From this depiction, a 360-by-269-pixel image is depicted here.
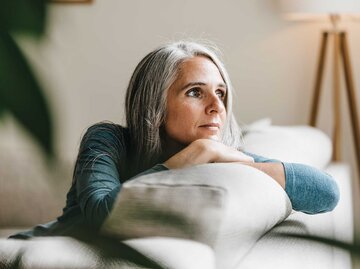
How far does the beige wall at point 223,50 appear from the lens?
3.87 m

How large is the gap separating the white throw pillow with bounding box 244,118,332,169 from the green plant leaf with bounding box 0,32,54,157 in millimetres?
1926

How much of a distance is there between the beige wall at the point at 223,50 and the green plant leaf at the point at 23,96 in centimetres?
360

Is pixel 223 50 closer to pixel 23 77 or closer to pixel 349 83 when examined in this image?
pixel 349 83

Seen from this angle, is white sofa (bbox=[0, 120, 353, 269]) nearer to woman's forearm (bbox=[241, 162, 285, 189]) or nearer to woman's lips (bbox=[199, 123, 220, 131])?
woman's forearm (bbox=[241, 162, 285, 189])

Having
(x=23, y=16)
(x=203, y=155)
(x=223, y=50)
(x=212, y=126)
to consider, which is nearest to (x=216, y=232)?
(x=203, y=155)

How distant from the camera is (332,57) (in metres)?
3.78

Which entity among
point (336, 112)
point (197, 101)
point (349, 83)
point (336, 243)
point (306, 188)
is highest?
point (336, 243)

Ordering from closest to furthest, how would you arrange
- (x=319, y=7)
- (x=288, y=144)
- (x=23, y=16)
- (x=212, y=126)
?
(x=23, y=16) → (x=212, y=126) → (x=288, y=144) → (x=319, y=7)

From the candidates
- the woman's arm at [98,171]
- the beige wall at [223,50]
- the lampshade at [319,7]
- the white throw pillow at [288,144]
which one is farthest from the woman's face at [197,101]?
the beige wall at [223,50]

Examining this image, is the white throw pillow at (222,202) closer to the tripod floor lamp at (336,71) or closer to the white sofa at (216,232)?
the white sofa at (216,232)

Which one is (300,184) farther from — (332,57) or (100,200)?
(332,57)

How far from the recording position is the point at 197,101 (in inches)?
72.6

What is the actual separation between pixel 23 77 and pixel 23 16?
0.06ft

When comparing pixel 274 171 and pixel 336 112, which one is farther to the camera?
pixel 336 112
